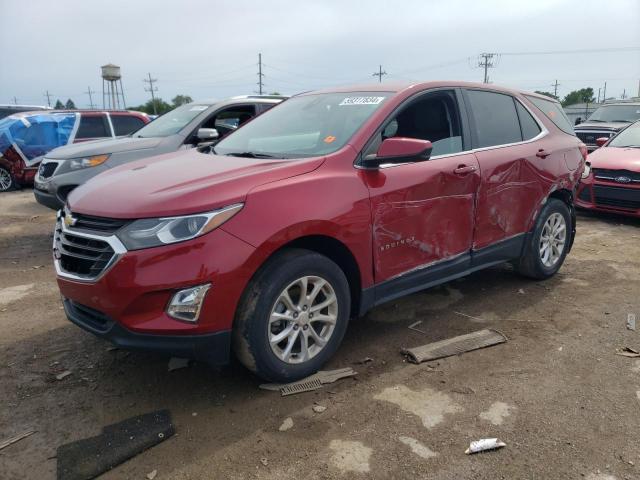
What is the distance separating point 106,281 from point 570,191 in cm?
436

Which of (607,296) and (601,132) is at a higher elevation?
(601,132)

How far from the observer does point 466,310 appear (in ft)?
14.4

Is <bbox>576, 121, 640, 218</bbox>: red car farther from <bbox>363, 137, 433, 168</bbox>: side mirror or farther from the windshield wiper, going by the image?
the windshield wiper

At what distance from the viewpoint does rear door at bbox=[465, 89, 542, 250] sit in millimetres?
4168

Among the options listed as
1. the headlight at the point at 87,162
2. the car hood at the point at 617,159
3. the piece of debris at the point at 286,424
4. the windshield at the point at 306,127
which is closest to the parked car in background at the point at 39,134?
the headlight at the point at 87,162

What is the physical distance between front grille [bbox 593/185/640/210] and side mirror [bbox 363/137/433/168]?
5.78m

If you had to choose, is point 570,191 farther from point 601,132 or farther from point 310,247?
point 601,132

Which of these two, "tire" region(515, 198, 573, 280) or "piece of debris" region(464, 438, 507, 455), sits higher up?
"tire" region(515, 198, 573, 280)

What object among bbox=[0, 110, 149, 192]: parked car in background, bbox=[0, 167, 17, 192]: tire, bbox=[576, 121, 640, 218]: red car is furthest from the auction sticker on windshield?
bbox=[0, 167, 17, 192]: tire

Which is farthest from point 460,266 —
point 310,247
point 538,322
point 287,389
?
point 287,389

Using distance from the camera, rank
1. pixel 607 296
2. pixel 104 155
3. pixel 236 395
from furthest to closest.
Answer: pixel 104 155
pixel 607 296
pixel 236 395

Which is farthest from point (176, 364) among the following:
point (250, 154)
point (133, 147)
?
point (133, 147)

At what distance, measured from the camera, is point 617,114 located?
13516 millimetres

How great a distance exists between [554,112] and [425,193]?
2.49 meters
